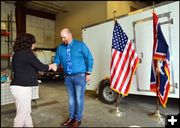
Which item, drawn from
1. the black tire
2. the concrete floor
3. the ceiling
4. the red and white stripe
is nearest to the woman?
the concrete floor

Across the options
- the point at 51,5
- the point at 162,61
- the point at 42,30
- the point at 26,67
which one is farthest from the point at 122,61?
the point at 51,5

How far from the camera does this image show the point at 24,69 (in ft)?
5.95

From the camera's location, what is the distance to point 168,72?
314 cm

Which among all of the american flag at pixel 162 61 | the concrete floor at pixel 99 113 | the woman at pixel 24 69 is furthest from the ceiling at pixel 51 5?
the woman at pixel 24 69

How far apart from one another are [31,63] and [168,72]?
2187 millimetres

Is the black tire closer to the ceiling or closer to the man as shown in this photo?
the man

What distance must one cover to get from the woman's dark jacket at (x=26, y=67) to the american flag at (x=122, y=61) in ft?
6.32

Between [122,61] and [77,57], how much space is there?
42.5 inches

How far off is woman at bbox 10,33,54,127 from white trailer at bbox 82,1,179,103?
92.8 inches

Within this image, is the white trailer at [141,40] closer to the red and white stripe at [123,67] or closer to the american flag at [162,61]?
the american flag at [162,61]

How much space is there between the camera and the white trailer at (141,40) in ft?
11.1

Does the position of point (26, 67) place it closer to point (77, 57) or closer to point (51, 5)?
point (77, 57)

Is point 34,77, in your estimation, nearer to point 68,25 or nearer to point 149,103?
point 149,103

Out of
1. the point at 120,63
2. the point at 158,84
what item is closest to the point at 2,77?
the point at 120,63
